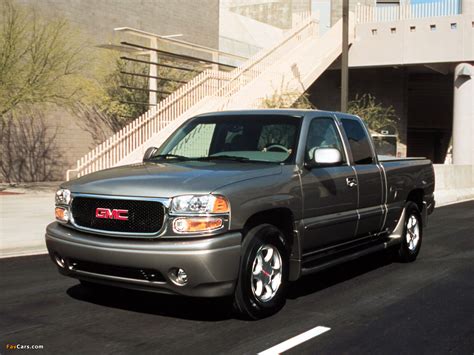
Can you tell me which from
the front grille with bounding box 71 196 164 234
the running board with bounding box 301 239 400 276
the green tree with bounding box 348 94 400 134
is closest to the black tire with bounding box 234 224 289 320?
the running board with bounding box 301 239 400 276

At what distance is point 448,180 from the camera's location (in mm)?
20719

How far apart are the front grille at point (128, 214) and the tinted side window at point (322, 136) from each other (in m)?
1.88

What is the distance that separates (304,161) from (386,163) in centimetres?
202

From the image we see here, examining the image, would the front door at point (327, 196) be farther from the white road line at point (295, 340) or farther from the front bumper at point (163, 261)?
the front bumper at point (163, 261)

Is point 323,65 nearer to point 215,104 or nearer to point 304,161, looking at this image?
point 215,104

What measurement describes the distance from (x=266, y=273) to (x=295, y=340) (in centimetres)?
78

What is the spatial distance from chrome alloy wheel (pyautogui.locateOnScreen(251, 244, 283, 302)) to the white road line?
557mm

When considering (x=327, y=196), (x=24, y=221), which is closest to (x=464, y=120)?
(x=24, y=221)

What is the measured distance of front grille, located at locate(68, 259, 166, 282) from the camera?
16.0 ft

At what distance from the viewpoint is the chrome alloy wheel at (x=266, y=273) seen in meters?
5.27

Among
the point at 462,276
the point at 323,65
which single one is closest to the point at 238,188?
the point at 462,276

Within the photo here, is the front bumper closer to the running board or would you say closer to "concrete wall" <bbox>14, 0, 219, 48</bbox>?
the running board

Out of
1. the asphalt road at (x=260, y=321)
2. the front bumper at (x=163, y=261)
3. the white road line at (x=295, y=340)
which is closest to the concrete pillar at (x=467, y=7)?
the asphalt road at (x=260, y=321)

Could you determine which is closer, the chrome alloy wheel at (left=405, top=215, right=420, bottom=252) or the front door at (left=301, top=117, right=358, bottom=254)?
the front door at (left=301, top=117, right=358, bottom=254)
